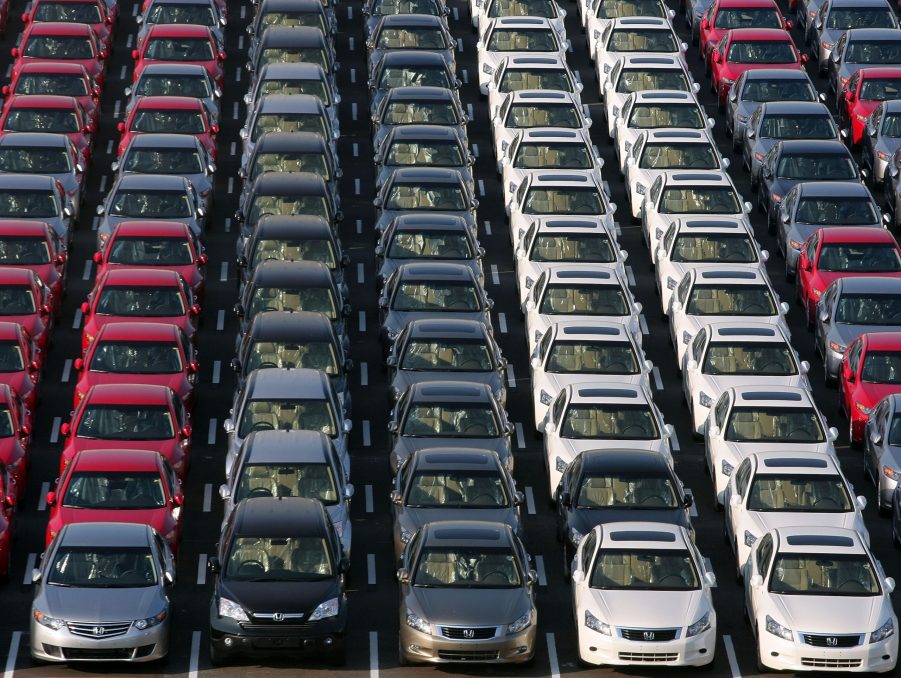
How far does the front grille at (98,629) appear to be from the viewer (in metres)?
31.8

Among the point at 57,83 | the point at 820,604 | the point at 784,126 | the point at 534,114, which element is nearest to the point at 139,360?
the point at 820,604

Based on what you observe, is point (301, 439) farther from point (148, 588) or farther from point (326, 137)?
point (326, 137)

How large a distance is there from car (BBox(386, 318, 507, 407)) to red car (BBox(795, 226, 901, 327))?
672cm

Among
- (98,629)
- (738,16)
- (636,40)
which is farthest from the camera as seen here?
(738,16)

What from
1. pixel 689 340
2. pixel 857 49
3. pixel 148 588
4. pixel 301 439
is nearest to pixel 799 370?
pixel 689 340

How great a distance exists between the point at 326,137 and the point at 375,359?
731 cm

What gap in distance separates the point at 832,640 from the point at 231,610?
7416 millimetres

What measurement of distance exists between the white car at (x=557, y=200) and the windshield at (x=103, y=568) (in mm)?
14161

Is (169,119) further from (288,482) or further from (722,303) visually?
(288,482)

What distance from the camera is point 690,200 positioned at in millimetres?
45500

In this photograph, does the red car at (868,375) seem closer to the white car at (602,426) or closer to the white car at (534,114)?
the white car at (602,426)

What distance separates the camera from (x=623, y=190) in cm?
4959

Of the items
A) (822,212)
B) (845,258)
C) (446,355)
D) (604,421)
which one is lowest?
(604,421)

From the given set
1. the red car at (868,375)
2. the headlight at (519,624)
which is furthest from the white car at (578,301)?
the headlight at (519,624)
